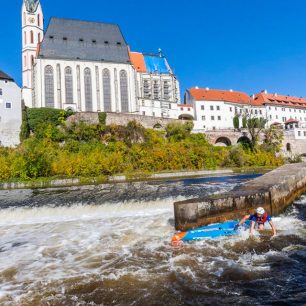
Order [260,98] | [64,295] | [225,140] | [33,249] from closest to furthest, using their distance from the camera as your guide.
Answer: [64,295], [33,249], [225,140], [260,98]

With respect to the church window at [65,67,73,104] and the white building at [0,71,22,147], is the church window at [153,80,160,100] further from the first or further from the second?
the white building at [0,71,22,147]

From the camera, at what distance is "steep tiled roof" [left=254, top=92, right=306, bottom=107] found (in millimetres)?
76438

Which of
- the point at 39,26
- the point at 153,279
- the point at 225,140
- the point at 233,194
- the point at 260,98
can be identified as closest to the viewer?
the point at 153,279

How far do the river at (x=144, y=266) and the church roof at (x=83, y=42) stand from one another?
5182cm

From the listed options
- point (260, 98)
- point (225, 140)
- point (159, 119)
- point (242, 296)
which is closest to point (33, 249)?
point (242, 296)

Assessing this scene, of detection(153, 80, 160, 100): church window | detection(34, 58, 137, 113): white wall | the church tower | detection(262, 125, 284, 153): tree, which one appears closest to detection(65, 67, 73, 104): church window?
detection(34, 58, 137, 113): white wall

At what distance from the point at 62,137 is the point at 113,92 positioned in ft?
57.8

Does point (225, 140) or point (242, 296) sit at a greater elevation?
point (225, 140)

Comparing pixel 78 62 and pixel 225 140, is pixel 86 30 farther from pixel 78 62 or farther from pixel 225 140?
pixel 225 140

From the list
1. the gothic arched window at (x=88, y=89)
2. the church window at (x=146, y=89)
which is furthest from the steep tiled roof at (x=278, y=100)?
the gothic arched window at (x=88, y=89)

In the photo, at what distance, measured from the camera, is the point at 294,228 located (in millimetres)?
10805

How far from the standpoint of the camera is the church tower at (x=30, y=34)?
60734mm

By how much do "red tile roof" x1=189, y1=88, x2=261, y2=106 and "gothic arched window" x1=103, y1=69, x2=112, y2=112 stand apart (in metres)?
18.2

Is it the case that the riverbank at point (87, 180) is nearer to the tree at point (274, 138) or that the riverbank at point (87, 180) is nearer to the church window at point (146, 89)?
the tree at point (274, 138)
